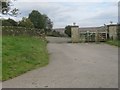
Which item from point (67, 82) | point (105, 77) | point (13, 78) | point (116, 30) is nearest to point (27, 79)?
point (13, 78)

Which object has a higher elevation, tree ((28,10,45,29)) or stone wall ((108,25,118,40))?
tree ((28,10,45,29))

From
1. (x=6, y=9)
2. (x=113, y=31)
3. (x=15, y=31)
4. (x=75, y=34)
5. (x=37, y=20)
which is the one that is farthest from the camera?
(x=37, y=20)

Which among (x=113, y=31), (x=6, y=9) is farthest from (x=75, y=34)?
(x=6, y=9)

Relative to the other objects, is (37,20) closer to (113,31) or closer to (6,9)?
(113,31)

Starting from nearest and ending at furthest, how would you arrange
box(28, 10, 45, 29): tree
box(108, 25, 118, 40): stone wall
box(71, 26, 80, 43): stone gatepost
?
box(108, 25, 118, 40): stone wall < box(71, 26, 80, 43): stone gatepost < box(28, 10, 45, 29): tree

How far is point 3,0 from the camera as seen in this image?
1617 centimetres

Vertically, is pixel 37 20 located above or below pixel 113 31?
above

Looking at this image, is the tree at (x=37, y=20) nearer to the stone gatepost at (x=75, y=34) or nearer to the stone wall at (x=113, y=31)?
the stone gatepost at (x=75, y=34)

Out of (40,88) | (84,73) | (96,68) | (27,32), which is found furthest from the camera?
(27,32)

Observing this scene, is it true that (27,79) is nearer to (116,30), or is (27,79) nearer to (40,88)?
(40,88)

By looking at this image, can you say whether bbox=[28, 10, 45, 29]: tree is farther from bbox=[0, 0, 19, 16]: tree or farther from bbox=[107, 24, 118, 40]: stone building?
bbox=[0, 0, 19, 16]: tree

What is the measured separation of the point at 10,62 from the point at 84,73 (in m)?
3.45

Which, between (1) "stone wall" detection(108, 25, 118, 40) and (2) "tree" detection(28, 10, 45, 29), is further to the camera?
(2) "tree" detection(28, 10, 45, 29)

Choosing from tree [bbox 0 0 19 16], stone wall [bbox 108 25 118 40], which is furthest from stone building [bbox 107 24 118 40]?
tree [bbox 0 0 19 16]
